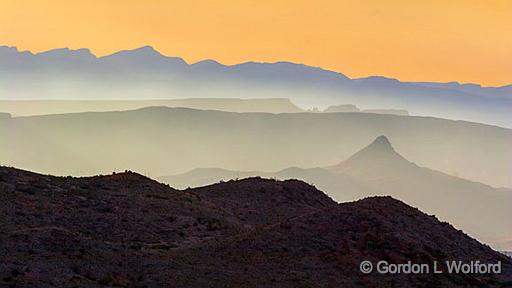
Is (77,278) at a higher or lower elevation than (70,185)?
lower

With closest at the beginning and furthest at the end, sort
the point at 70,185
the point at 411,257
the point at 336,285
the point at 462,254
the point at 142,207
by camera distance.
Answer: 1. the point at 336,285
2. the point at 411,257
3. the point at 462,254
4. the point at 142,207
5. the point at 70,185

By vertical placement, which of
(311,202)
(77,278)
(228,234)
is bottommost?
(77,278)

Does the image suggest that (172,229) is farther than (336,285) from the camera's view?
Yes

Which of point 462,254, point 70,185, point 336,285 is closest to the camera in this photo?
point 336,285

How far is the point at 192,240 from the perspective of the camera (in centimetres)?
4700

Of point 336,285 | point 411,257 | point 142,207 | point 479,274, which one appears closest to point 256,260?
point 336,285

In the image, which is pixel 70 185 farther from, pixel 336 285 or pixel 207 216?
pixel 336 285

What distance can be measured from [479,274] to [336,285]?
31.1 ft

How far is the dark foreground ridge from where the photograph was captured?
35.8 meters

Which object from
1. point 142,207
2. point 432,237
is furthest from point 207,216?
point 432,237

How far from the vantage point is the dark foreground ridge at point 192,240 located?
3578 centimetres

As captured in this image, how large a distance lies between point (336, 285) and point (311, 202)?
3171 cm

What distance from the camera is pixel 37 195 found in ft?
172

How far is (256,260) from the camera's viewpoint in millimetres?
39781
